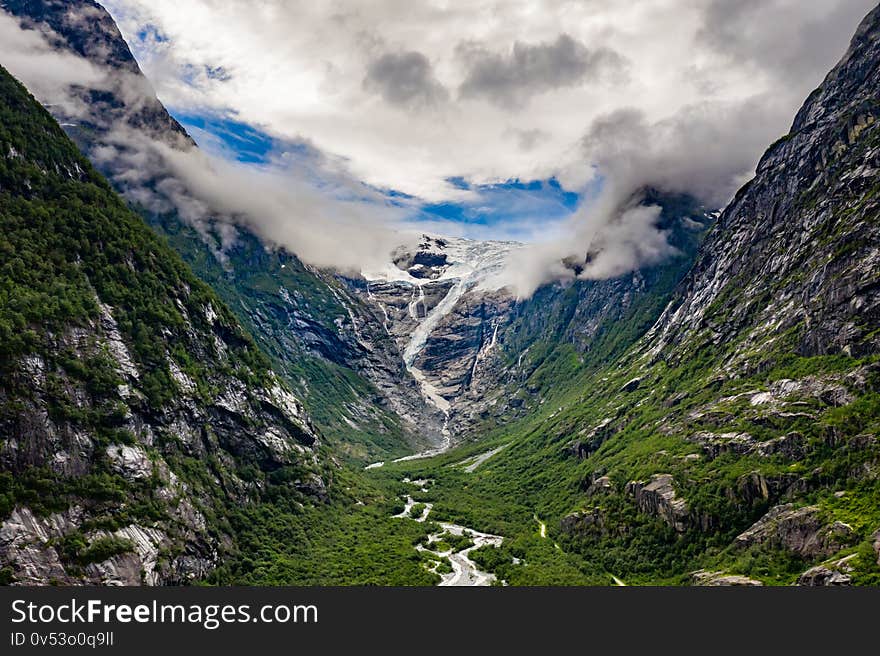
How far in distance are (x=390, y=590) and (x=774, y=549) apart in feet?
273

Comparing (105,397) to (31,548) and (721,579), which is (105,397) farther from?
(721,579)

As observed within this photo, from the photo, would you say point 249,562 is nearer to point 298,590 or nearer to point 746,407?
point 298,590

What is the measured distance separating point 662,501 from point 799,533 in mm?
41009

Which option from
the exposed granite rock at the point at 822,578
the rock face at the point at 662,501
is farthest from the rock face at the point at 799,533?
the rock face at the point at 662,501

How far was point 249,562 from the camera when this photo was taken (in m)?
139

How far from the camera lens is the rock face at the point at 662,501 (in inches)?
5566

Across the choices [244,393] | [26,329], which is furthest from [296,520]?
[26,329]

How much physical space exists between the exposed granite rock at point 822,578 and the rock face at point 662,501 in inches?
1578

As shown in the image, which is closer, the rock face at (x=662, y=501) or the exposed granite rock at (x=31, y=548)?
the exposed granite rock at (x=31, y=548)

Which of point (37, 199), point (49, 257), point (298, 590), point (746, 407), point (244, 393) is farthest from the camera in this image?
point (244, 393)

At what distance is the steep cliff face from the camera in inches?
3957

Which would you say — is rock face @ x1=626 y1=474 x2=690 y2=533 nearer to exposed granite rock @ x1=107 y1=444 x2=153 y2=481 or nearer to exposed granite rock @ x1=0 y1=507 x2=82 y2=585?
exposed granite rock @ x1=107 y1=444 x2=153 y2=481

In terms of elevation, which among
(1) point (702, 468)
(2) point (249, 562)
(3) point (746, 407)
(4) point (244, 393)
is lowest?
(2) point (249, 562)

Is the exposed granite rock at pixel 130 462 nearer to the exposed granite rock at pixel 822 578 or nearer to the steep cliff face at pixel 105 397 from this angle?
the steep cliff face at pixel 105 397
